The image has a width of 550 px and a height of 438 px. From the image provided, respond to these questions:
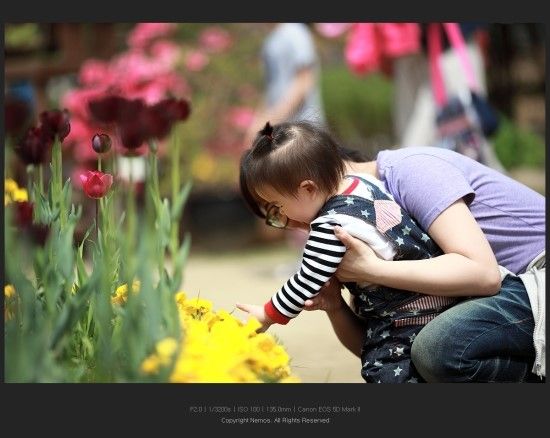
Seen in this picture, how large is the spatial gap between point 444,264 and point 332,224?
0.27 m

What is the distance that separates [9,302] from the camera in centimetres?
202

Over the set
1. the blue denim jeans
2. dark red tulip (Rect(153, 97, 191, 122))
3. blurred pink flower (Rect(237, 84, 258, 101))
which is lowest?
blurred pink flower (Rect(237, 84, 258, 101))

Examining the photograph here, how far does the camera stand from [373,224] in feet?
6.79

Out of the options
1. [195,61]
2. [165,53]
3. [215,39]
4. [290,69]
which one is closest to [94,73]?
[165,53]

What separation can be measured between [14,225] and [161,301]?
0.33m

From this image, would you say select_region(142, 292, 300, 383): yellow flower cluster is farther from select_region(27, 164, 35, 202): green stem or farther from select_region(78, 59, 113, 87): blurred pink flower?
select_region(78, 59, 113, 87): blurred pink flower

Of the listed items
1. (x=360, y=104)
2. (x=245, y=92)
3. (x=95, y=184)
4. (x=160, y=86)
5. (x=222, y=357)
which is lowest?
(x=360, y=104)

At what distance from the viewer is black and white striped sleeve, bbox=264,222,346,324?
2.01m

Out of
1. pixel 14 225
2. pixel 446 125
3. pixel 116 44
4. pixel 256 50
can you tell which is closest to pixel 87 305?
pixel 14 225

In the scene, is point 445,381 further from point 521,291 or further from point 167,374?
point 167,374

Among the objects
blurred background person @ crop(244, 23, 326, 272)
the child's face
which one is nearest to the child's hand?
the child's face

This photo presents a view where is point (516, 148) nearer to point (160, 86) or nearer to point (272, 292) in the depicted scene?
point (160, 86)

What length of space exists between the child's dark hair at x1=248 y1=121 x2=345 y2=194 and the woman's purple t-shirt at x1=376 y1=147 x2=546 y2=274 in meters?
0.19

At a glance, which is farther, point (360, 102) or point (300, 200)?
point (360, 102)
